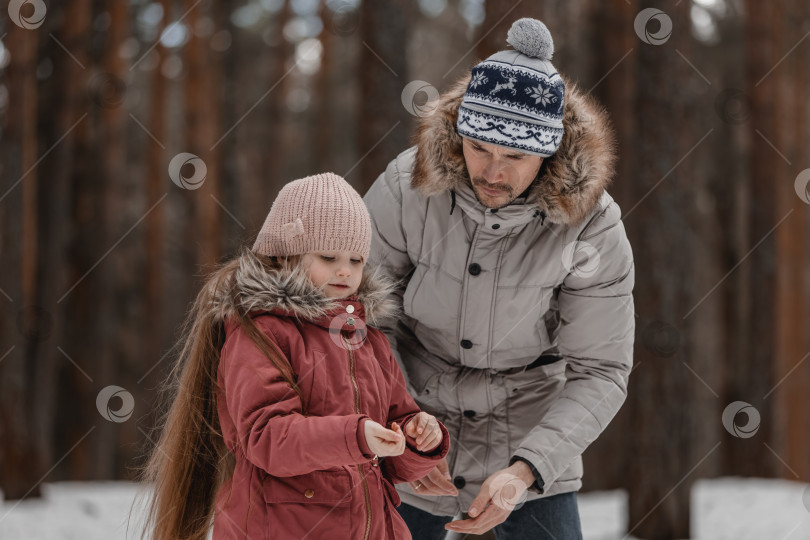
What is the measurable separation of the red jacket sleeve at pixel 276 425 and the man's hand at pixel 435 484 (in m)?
0.63

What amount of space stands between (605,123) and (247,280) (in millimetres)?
1177

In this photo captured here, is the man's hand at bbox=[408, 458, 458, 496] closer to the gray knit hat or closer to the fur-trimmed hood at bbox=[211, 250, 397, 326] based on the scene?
the fur-trimmed hood at bbox=[211, 250, 397, 326]

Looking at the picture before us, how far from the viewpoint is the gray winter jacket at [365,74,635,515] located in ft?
8.30

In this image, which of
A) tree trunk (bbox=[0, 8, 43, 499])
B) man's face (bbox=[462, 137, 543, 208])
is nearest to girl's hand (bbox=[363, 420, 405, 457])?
man's face (bbox=[462, 137, 543, 208])

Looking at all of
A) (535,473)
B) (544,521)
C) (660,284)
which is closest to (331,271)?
(535,473)

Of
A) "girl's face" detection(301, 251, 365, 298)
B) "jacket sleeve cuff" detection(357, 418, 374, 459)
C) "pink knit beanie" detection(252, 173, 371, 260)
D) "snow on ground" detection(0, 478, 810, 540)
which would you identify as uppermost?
"pink knit beanie" detection(252, 173, 371, 260)

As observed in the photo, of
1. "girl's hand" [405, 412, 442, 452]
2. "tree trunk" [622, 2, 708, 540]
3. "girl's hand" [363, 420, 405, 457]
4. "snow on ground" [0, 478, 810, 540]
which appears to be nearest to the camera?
"girl's hand" [363, 420, 405, 457]

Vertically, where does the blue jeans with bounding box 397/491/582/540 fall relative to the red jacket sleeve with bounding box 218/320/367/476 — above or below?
below

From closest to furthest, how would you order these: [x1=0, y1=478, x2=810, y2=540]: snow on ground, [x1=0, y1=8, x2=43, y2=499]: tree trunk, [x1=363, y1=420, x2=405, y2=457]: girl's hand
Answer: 1. [x1=363, y1=420, x2=405, y2=457]: girl's hand
2. [x1=0, y1=478, x2=810, y2=540]: snow on ground
3. [x1=0, y1=8, x2=43, y2=499]: tree trunk

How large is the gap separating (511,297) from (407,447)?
59 centimetres

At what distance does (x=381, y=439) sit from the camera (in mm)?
1884

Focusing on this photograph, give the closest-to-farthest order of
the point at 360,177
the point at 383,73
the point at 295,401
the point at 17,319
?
the point at 295,401 < the point at 383,73 < the point at 17,319 < the point at 360,177

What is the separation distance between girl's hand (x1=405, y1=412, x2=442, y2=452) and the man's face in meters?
0.66

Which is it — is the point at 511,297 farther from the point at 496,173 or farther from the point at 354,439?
the point at 354,439
